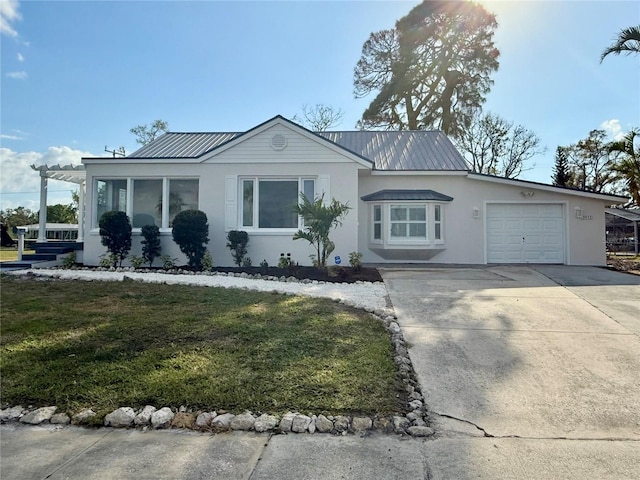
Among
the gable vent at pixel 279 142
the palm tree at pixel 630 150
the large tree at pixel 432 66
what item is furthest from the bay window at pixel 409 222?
the large tree at pixel 432 66

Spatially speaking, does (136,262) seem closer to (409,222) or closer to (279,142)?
(279,142)

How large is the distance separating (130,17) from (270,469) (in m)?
10.4

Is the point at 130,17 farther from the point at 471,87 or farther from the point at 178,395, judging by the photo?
the point at 471,87

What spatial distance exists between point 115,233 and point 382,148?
10.4 metres

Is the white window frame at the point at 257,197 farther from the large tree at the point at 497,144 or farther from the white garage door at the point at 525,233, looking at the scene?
Answer: the large tree at the point at 497,144

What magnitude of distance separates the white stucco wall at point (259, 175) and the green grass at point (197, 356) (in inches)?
200

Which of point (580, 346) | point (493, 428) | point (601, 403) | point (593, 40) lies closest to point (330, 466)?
point (493, 428)

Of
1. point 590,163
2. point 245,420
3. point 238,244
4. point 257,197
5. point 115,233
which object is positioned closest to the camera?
point 245,420

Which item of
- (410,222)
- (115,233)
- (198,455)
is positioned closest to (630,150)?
(410,222)

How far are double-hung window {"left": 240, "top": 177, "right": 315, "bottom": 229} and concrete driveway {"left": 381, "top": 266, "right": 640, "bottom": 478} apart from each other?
5.20 metres

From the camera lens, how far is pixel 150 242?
11562 mm

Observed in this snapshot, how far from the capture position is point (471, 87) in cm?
2598

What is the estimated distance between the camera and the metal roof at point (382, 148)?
44.8 ft

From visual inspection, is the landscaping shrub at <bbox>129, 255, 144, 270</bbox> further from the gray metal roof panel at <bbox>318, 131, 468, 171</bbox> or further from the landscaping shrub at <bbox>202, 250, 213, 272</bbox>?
the gray metal roof panel at <bbox>318, 131, 468, 171</bbox>
